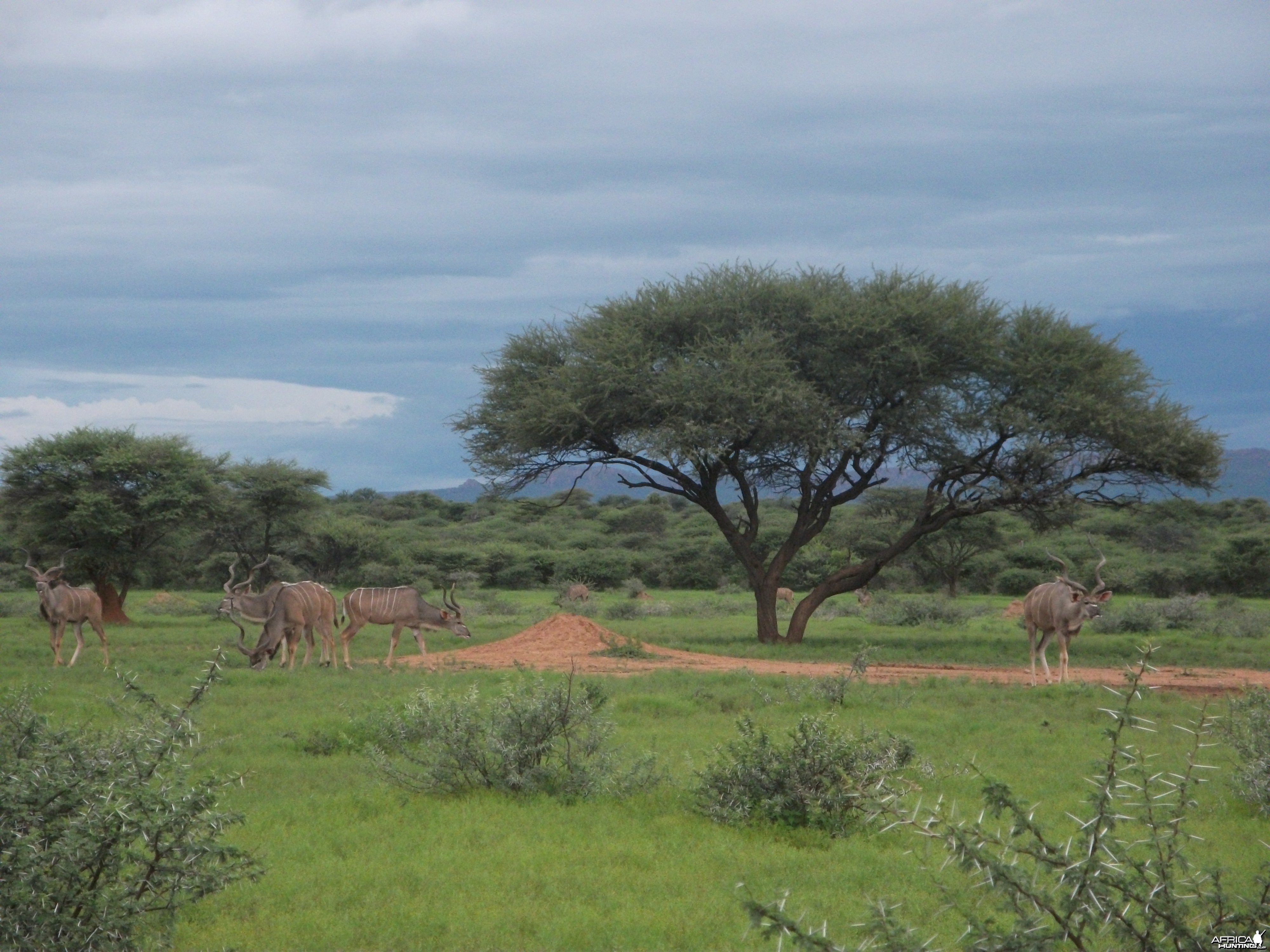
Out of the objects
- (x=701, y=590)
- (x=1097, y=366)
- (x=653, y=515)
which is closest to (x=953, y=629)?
(x=1097, y=366)

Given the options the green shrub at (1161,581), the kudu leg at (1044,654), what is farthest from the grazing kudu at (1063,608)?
the green shrub at (1161,581)

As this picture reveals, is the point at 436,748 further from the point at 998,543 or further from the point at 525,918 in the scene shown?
the point at 998,543

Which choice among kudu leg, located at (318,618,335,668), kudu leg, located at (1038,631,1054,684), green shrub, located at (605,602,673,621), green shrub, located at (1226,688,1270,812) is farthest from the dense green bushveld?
green shrub, located at (1226,688,1270,812)

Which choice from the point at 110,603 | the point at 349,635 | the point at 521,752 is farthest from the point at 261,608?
the point at 110,603

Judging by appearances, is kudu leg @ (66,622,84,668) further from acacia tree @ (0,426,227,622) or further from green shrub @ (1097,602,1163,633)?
green shrub @ (1097,602,1163,633)

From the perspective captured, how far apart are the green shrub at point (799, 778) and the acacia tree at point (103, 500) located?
24.8 meters

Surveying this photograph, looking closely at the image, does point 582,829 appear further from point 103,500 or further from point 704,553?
point 704,553

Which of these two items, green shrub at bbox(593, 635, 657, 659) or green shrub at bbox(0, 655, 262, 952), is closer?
green shrub at bbox(0, 655, 262, 952)

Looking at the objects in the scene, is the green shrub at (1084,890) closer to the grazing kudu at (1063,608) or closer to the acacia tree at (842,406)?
the grazing kudu at (1063,608)

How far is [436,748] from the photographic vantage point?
952 centimetres

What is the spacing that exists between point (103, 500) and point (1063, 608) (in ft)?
76.4

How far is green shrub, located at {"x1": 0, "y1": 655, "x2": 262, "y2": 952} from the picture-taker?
15.0ft

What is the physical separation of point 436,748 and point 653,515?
5611cm

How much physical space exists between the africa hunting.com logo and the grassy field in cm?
248
